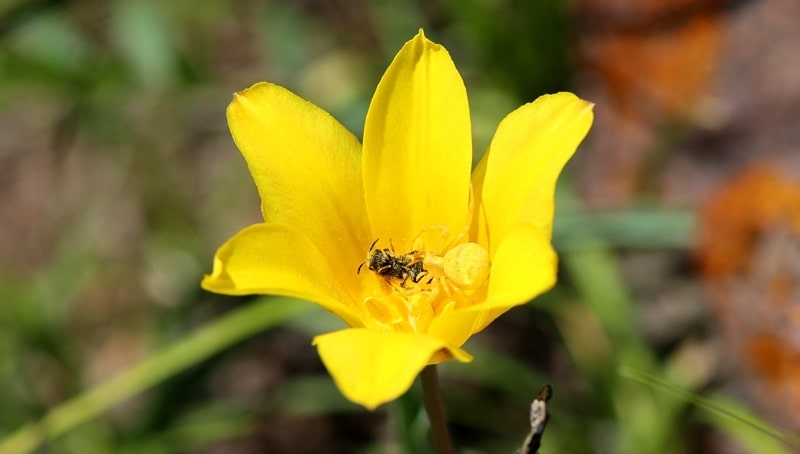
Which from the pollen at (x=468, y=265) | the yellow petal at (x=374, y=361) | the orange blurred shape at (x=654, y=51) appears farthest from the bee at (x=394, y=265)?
the orange blurred shape at (x=654, y=51)

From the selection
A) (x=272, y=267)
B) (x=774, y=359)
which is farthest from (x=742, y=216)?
(x=272, y=267)

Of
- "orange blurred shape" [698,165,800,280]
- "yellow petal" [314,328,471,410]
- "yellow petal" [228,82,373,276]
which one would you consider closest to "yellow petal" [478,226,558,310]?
"yellow petal" [314,328,471,410]

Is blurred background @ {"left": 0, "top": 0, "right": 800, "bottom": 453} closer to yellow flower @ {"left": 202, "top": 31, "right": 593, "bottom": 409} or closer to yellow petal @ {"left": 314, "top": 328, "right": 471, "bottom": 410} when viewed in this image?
yellow flower @ {"left": 202, "top": 31, "right": 593, "bottom": 409}

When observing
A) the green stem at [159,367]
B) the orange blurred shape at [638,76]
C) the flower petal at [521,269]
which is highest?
the orange blurred shape at [638,76]

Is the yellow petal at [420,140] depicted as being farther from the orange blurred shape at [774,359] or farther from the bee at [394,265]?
the orange blurred shape at [774,359]

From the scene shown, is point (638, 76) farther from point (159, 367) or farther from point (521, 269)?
point (521, 269)
